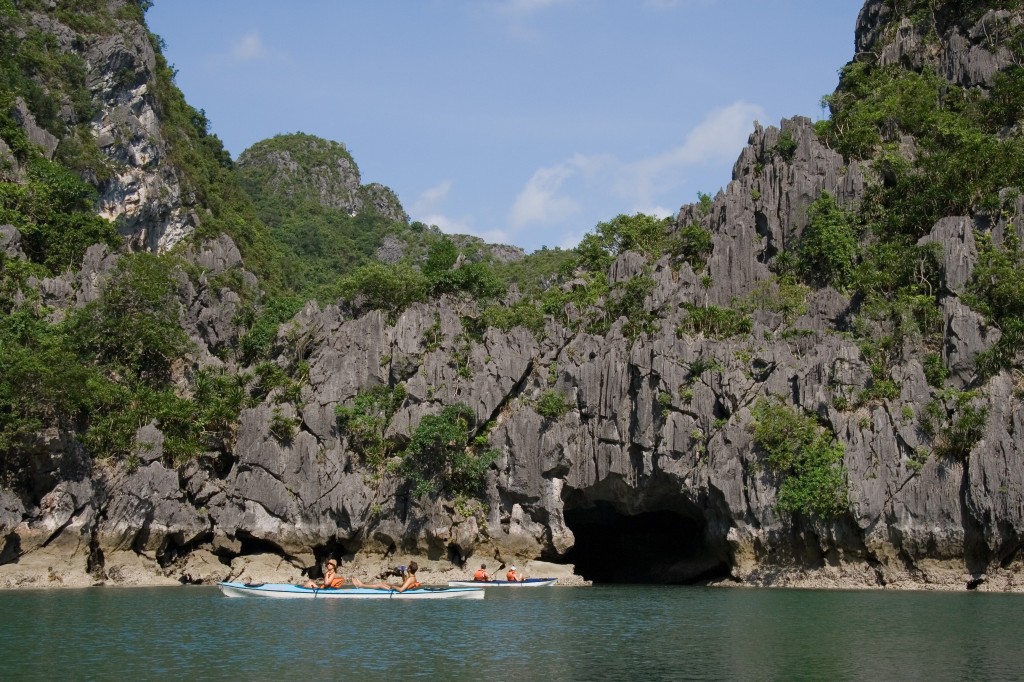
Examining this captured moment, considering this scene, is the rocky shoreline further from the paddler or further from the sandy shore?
the paddler

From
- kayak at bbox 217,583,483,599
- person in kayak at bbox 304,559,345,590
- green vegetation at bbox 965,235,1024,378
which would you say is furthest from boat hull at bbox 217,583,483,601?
green vegetation at bbox 965,235,1024,378

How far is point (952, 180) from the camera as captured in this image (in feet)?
155

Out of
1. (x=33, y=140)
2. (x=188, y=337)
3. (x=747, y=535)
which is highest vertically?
(x=33, y=140)

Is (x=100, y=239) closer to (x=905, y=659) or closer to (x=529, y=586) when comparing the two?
(x=529, y=586)

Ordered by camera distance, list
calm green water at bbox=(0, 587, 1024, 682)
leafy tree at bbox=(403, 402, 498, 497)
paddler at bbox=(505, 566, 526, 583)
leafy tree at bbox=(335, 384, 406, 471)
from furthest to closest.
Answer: leafy tree at bbox=(335, 384, 406, 471) < leafy tree at bbox=(403, 402, 498, 497) < paddler at bbox=(505, 566, 526, 583) < calm green water at bbox=(0, 587, 1024, 682)

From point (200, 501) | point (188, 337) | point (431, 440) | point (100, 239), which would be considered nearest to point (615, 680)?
point (431, 440)

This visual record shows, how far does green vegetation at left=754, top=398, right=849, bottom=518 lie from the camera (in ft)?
123

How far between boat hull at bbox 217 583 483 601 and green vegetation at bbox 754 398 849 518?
500 inches

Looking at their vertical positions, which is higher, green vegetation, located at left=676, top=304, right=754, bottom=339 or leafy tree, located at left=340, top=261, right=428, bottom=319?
leafy tree, located at left=340, top=261, right=428, bottom=319

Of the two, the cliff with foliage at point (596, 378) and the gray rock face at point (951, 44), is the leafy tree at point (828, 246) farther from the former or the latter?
the gray rock face at point (951, 44)

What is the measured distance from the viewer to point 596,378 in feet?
144

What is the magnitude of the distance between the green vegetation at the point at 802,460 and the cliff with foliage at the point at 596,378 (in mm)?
118

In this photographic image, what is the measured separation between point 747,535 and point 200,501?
22.7 m

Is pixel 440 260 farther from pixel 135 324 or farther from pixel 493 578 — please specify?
pixel 493 578
